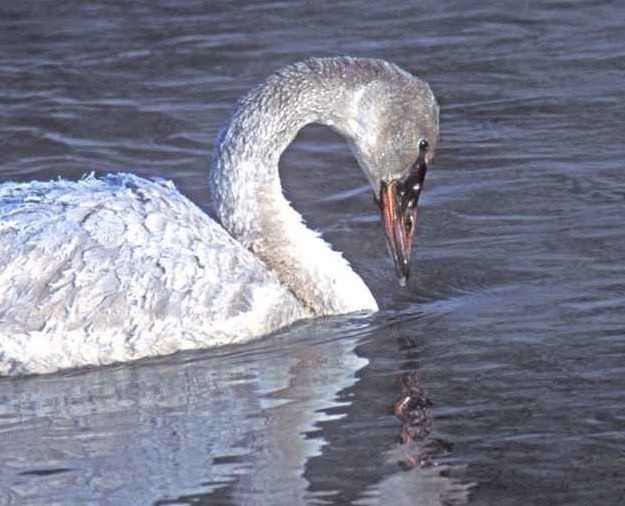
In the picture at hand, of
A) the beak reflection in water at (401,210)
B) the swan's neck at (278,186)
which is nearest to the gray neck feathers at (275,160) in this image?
the swan's neck at (278,186)

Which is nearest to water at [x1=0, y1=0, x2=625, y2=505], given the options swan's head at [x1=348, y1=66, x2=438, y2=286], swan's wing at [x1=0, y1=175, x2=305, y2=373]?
swan's wing at [x1=0, y1=175, x2=305, y2=373]

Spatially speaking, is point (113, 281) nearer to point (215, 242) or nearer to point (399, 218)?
point (215, 242)

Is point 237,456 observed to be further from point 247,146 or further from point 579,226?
point 579,226

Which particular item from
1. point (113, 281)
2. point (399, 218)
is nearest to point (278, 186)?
point (399, 218)

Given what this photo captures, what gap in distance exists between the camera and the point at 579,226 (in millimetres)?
9938

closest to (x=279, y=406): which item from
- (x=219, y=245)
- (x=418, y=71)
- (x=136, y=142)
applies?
(x=219, y=245)

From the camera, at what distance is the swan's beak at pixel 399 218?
361 inches

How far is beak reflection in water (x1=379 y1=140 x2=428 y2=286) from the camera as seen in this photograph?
9.16m

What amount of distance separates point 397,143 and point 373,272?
3.21ft

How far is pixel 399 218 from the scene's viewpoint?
361 inches

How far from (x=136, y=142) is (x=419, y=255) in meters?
2.48

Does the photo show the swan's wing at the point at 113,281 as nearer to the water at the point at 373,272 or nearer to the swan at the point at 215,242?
the swan at the point at 215,242

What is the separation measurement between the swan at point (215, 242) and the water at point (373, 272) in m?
0.12

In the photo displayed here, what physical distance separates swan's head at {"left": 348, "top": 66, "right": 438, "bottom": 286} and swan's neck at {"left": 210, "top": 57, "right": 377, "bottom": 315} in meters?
0.07
